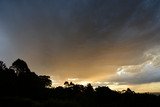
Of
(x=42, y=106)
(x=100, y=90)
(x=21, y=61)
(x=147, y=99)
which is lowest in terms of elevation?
(x=42, y=106)

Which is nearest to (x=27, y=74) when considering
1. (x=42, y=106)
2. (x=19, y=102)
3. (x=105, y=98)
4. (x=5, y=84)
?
(x=5, y=84)

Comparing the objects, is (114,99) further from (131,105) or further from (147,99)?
(131,105)

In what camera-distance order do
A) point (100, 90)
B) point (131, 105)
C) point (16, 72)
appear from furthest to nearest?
point (100, 90), point (16, 72), point (131, 105)

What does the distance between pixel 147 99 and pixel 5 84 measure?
131 ft

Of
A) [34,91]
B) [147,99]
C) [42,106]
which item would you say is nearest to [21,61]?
[34,91]

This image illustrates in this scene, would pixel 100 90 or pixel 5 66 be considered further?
pixel 100 90

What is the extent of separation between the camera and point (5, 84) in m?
78.9

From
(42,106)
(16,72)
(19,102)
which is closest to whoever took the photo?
(42,106)

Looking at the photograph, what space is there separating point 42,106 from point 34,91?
114ft

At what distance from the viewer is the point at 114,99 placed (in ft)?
298

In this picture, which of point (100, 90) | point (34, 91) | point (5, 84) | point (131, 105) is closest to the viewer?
point (131, 105)

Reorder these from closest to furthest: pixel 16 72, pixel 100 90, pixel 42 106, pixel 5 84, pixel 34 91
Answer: pixel 42 106 < pixel 5 84 < pixel 34 91 < pixel 16 72 < pixel 100 90

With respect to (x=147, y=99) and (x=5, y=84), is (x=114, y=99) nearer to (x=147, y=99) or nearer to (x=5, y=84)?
(x=147, y=99)

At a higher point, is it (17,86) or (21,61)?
(21,61)
